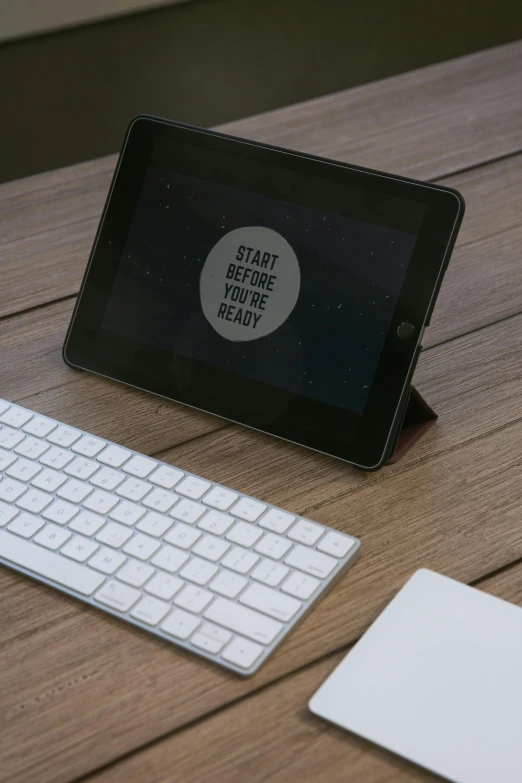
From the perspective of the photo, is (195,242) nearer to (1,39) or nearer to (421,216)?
(421,216)

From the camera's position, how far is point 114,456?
0.68 meters

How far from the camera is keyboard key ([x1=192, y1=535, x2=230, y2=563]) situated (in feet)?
1.91

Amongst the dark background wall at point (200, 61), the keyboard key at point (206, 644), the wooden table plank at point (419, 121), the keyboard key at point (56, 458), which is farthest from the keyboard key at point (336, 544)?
the dark background wall at point (200, 61)

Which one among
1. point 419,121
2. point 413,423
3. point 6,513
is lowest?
point 6,513

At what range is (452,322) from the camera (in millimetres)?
848

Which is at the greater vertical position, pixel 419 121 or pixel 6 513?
pixel 419 121

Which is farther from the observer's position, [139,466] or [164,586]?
[139,466]

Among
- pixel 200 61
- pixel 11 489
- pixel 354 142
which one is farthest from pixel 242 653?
pixel 200 61

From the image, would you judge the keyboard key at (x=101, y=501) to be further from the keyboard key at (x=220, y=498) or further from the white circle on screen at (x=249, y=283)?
the white circle on screen at (x=249, y=283)

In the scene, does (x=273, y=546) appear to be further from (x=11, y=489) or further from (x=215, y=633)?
(x=11, y=489)

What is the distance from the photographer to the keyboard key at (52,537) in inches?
23.7

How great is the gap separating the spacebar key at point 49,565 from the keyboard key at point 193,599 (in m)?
0.06

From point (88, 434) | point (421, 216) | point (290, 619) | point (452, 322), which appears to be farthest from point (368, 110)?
point (290, 619)

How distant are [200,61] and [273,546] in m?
1.31
